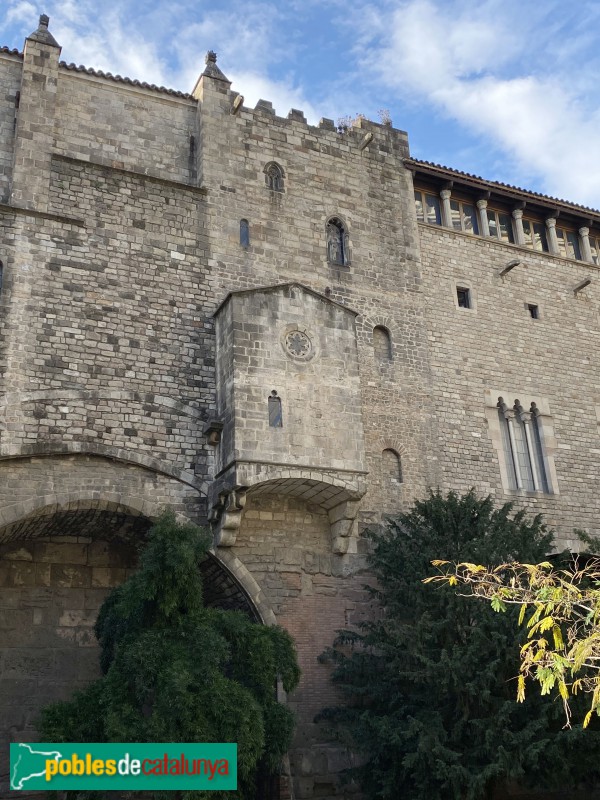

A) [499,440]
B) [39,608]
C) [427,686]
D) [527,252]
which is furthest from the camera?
[527,252]

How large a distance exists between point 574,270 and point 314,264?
7.42 m

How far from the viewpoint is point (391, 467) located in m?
17.0

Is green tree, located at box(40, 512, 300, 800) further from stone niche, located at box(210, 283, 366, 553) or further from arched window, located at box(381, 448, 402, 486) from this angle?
arched window, located at box(381, 448, 402, 486)

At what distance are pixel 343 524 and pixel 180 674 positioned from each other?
17.8ft

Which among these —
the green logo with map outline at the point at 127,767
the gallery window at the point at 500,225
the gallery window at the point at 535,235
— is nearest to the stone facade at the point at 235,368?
the gallery window at the point at 500,225

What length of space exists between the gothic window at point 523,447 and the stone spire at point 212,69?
29.6 ft

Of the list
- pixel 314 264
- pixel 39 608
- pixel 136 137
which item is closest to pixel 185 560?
pixel 39 608

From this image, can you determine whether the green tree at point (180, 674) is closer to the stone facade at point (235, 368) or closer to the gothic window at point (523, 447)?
the stone facade at point (235, 368)

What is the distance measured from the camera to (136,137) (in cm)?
1752

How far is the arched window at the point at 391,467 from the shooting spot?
1689cm

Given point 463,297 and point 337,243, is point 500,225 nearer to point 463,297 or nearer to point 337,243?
point 463,297

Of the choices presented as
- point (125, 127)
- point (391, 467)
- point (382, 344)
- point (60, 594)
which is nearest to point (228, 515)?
point (60, 594)

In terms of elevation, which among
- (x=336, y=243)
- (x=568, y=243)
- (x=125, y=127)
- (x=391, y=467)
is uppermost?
(x=568, y=243)

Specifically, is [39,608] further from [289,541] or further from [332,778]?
[332,778]
